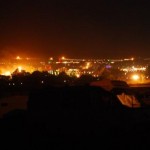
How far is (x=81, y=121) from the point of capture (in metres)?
8.43

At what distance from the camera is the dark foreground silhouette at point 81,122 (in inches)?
319

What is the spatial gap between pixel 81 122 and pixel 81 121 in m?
0.02

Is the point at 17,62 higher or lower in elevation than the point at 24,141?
A: higher

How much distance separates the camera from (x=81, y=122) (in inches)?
332

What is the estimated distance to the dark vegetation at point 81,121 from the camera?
809cm

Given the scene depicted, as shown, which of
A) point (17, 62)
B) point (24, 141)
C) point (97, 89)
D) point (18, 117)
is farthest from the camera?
point (17, 62)

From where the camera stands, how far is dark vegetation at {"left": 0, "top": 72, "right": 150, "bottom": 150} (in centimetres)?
809

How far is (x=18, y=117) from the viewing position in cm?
1084

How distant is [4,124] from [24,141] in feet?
6.98

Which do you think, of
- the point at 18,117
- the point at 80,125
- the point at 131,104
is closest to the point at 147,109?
the point at 131,104

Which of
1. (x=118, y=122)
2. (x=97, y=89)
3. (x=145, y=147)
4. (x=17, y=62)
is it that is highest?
(x=17, y=62)

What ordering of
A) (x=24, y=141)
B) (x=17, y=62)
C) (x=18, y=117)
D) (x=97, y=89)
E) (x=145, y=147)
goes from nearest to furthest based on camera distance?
(x=145, y=147) < (x=97, y=89) < (x=24, y=141) < (x=18, y=117) < (x=17, y=62)

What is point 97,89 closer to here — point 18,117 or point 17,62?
point 18,117

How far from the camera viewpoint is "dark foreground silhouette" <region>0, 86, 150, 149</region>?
8.09m
